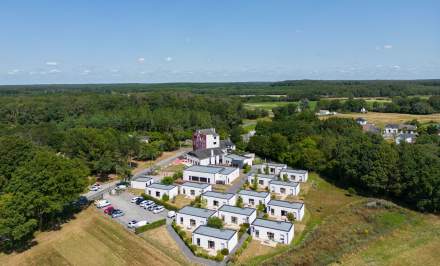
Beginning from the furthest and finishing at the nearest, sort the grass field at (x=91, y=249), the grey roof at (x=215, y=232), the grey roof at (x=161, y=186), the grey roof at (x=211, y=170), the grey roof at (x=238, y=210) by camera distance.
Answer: the grey roof at (x=211, y=170), the grey roof at (x=161, y=186), the grey roof at (x=238, y=210), the grey roof at (x=215, y=232), the grass field at (x=91, y=249)

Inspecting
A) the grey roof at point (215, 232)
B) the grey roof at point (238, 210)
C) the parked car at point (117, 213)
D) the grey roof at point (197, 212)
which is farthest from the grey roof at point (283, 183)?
the parked car at point (117, 213)

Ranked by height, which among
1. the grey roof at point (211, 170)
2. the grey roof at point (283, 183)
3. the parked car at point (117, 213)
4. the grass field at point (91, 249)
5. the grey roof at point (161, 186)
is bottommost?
the grass field at point (91, 249)

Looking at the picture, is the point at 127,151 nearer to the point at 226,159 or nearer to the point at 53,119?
the point at 226,159

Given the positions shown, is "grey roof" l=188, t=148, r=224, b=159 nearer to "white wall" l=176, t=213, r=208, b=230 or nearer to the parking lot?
the parking lot

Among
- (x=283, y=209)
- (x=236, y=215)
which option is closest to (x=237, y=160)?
(x=283, y=209)

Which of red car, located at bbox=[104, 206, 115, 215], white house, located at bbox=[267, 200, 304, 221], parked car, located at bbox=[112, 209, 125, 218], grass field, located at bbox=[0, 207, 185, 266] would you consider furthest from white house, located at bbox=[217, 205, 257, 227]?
red car, located at bbox=[104, 206, 115, 215]

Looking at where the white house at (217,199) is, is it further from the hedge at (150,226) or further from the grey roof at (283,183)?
the grey roof at (283,183)

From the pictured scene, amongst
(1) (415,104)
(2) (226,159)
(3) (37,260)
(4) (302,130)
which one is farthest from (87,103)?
(1) (415,104)
